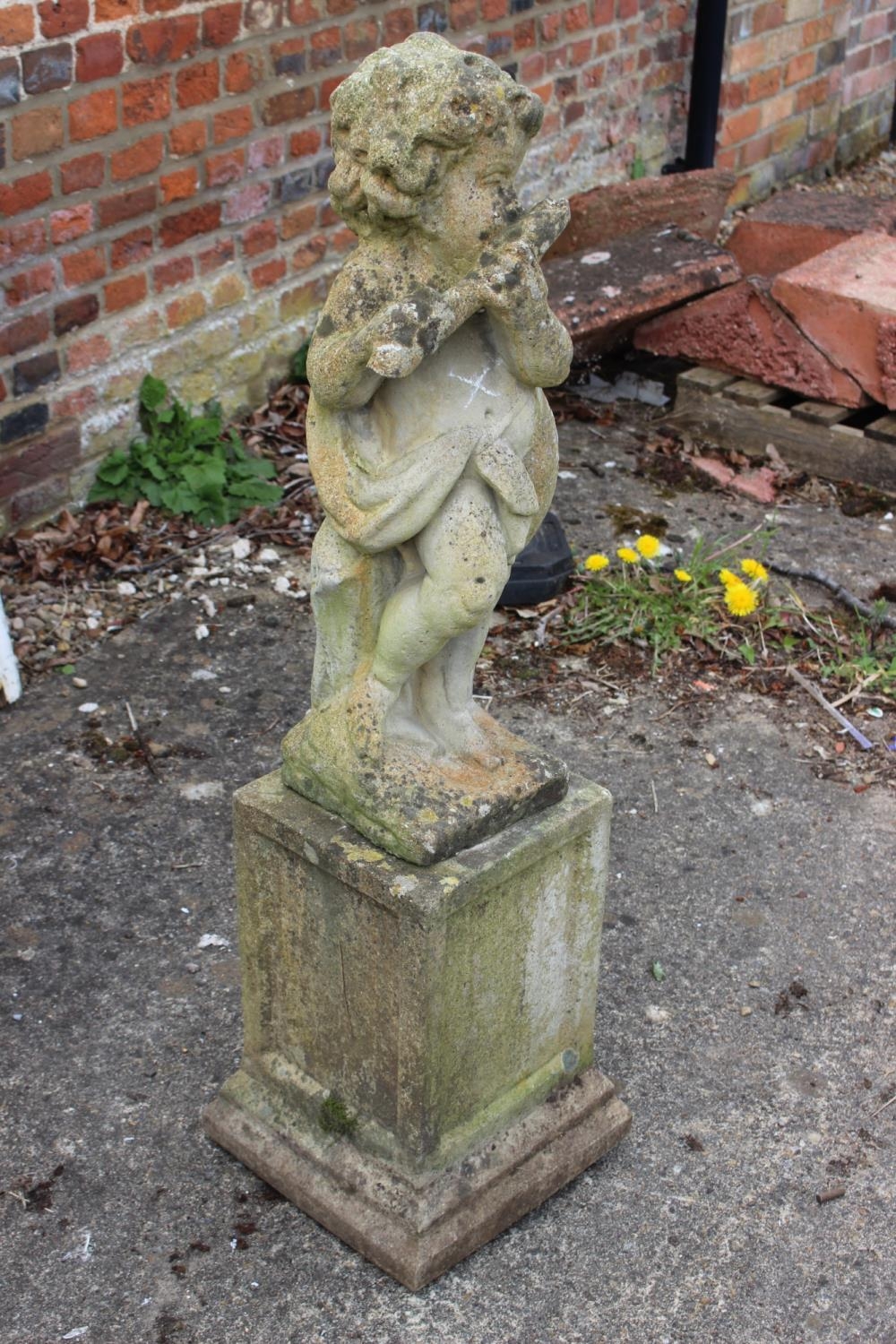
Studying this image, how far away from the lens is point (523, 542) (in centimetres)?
306

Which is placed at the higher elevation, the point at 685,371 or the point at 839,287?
the point at 839,287

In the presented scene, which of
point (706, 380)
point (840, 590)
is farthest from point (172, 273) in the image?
point (840, 590)

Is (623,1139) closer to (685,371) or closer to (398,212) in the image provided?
(398,212)

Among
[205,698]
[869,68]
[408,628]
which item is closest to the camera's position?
[408,628]

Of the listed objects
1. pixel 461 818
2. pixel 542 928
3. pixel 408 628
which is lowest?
pixel 542 928

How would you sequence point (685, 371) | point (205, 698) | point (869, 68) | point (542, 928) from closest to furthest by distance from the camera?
point (542, 928) < point (205, 698) < point (685, 371) < point (869, 68)

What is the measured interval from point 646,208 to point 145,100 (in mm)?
2768

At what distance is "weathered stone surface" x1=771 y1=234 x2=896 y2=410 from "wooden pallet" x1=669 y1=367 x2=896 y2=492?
185 millimetres

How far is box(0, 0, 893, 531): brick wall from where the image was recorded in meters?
5.23

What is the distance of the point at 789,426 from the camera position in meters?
6.60

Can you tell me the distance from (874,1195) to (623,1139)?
56 cm

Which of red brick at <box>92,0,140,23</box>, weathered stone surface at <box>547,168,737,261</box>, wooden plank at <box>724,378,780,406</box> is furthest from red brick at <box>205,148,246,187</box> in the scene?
wooden plank at <box>724,378,780,406</box>

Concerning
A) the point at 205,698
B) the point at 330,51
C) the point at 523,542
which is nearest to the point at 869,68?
the point at 330,51

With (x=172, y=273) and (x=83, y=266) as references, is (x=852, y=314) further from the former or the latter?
(x=83, y=266)
